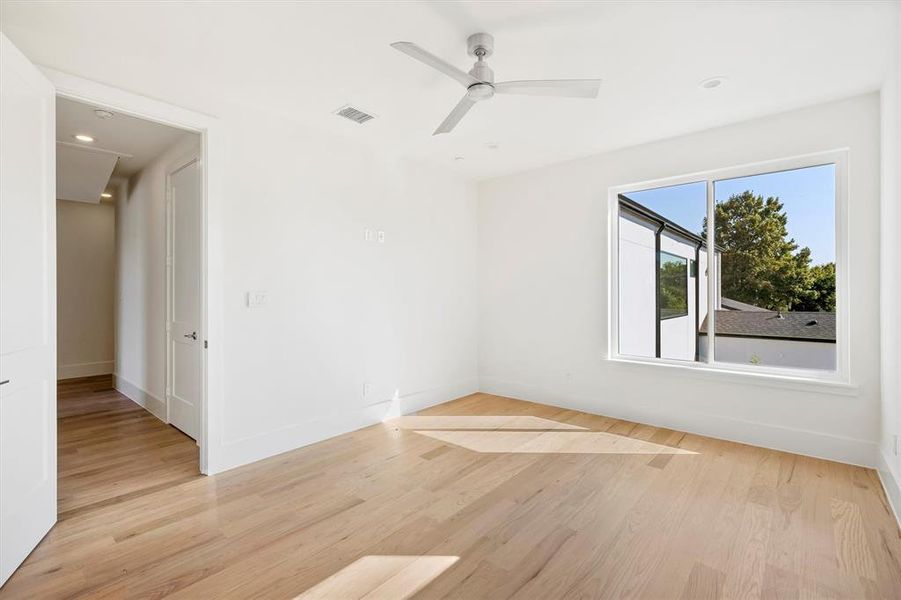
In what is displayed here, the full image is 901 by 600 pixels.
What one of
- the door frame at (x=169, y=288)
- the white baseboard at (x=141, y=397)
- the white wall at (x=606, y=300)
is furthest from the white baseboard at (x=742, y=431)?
the white baseboard at (x=141, y=397)

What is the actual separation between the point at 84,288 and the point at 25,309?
5449 mm

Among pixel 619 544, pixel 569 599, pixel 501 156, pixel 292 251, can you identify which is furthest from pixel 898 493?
pixel 292 251

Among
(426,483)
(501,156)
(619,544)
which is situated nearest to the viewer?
(619,544)

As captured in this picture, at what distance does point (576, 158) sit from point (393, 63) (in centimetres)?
259

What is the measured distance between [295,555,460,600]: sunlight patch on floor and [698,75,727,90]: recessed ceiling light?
3.39 meters

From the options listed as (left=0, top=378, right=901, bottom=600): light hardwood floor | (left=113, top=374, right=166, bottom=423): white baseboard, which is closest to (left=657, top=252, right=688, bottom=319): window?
Result: (left=0, top=378, right=901, bottom=600): light hardwood floor

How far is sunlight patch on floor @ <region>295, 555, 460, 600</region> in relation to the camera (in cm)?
183

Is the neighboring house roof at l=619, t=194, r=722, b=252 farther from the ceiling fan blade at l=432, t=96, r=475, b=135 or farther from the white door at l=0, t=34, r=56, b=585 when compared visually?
the white door at l=0, t=34, r=56, b=585

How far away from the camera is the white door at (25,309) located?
194 cm

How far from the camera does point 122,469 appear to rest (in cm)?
312

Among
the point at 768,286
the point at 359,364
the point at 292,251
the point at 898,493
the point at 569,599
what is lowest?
the point at 569,599

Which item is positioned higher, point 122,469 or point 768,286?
point 768,286

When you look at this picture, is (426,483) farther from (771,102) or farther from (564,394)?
(771,102)

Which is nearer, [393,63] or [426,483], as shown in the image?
[393,63]
